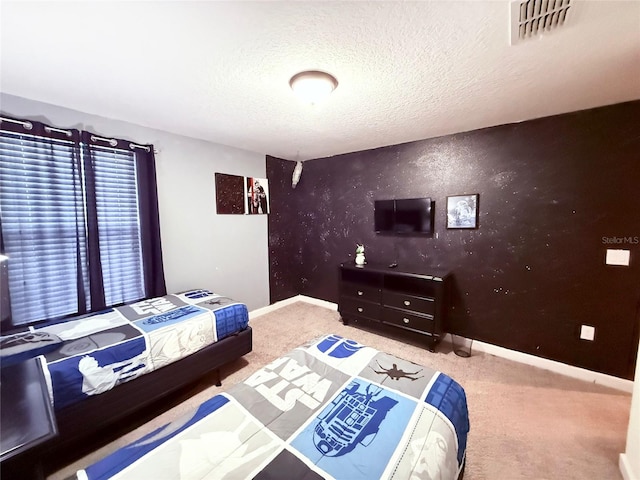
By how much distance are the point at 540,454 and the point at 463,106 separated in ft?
7.97

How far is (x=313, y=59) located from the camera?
144 centimetres

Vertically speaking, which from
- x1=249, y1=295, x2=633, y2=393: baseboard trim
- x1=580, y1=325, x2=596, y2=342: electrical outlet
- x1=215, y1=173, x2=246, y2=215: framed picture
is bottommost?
x1=249, y1=295, x2=633, y2=393: baseboard trim

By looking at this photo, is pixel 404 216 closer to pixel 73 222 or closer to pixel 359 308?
pixel 359 308

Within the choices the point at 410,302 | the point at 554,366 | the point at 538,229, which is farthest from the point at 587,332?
the point at 410,302

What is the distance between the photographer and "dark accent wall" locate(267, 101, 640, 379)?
2.03 metres

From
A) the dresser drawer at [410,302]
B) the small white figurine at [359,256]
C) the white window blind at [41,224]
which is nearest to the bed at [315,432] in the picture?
the dresser drawer at [410,302]

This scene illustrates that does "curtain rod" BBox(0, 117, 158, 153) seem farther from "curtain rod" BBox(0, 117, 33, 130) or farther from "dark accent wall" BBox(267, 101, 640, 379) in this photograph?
"dark accent wall" BBox(267, 101, 640, 379)

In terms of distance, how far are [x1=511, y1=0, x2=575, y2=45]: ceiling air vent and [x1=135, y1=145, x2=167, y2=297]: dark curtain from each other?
115 inches

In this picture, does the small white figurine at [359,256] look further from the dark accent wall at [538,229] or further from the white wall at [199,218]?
the white wall at [199,218]

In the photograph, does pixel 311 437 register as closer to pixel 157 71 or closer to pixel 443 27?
pixel 443 27

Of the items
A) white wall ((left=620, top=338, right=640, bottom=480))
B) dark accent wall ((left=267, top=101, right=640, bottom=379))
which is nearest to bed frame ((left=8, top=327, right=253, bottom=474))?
dark accent wall ((left=267, top=101, right=640, bottom=379))

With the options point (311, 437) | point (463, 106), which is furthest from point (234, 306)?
point (463, 106)

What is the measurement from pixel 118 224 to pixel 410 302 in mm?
3034

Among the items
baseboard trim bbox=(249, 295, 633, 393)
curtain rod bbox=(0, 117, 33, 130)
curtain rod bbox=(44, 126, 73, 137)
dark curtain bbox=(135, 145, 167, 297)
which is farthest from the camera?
dark curtain bbox=(135, 145, 167, 297)
